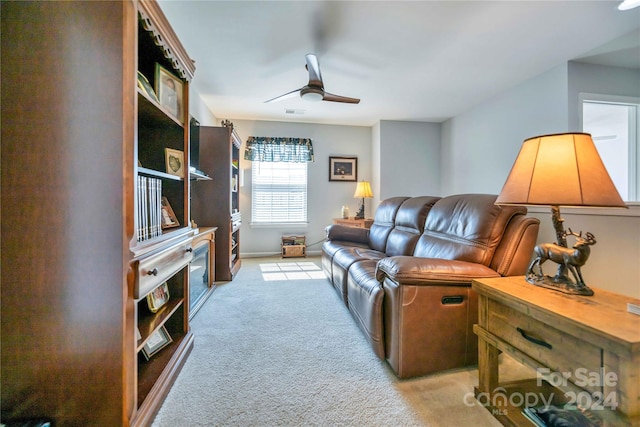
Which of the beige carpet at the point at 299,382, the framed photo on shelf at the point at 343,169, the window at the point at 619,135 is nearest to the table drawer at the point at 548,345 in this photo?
the beige carpet at the point at 299,382

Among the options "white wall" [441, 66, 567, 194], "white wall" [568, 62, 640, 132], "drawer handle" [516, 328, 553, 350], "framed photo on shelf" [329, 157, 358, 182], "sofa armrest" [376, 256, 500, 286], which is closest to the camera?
"drawer handle" [516, 328, 553, 350]

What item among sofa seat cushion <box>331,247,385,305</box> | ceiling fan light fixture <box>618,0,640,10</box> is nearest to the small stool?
sofa seat cushion <box>331,247,385,305</box>

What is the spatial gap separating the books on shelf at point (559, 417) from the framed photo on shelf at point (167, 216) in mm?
2002

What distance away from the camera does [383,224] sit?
3.13 meters

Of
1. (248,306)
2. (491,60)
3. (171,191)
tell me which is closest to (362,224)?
(248,306)

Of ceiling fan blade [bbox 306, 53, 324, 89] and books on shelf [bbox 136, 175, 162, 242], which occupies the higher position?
ceiling fan blade [bbox 306, 53, 324, 89]

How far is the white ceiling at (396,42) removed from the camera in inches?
74.3

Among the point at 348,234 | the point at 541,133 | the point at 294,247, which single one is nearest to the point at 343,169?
the point at 294,247

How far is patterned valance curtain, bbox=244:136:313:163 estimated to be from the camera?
4.51 meters

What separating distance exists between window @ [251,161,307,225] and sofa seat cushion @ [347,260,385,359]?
2.84m

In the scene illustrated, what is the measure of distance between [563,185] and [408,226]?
Answer: 159 cm

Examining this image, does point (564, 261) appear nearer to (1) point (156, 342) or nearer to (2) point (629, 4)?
(2) point (629, 4)

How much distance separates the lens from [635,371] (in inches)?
28.5

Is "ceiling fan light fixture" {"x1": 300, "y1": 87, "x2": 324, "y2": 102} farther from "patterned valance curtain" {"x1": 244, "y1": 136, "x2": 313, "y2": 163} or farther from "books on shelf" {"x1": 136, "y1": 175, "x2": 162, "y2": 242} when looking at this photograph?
"patterned valance curtain" {"x1": 244, "y1": 136, "x2": 313, "y2": 163}
